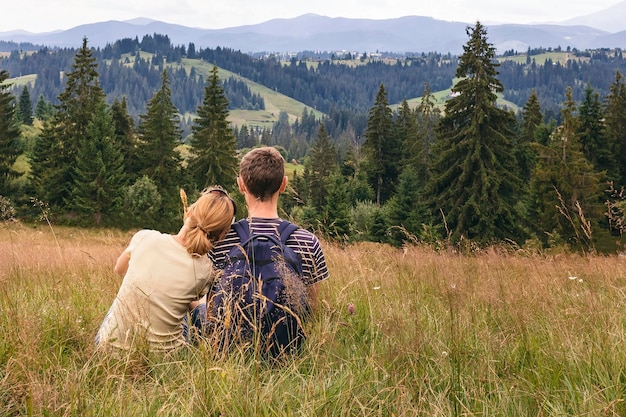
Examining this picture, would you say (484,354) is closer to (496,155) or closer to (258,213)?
(258,213)

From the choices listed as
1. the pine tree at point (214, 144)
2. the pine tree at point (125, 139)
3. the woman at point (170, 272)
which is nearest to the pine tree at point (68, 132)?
the pine tree at point (125, 139)

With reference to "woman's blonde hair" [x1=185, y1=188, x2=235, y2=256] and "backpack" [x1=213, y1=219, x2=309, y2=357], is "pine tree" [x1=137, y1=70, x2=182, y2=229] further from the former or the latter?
"backpack" [x1=213, y1=219, x2=309, y2=357]

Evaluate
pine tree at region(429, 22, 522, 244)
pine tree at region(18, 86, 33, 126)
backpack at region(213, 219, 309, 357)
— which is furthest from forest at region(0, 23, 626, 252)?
pine tree at region(18, 86, 33, 126)

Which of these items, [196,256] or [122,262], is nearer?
[196,256]

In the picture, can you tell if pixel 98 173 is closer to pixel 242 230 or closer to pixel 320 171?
pixel 320 171

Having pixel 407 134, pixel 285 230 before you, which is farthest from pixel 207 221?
pixel 407 134

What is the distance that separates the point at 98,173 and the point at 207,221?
147ft

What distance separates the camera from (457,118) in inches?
1324

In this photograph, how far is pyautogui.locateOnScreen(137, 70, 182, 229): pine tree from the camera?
161 feet

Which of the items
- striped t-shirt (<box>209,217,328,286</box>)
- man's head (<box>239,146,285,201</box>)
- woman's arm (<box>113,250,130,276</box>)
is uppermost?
man's head (<box>239,146,285,201</box>)

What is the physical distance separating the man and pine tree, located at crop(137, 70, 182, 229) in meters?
46.3

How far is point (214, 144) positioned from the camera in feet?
150

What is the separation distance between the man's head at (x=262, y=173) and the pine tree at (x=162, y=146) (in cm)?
4626

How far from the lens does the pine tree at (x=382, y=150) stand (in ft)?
186
